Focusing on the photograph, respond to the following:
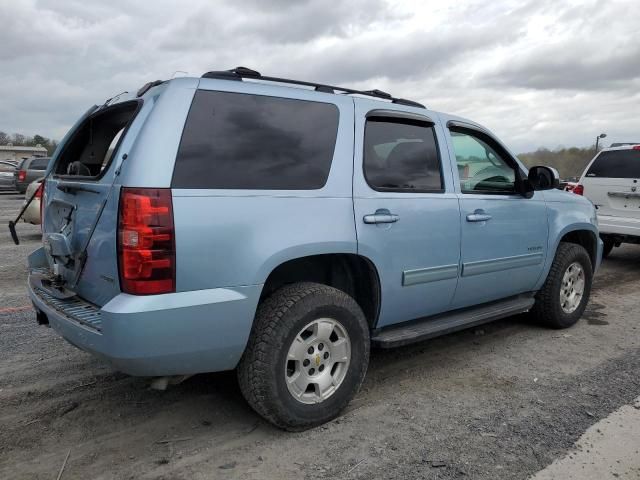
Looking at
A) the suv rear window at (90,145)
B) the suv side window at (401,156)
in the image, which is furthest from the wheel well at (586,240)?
the suv rear window at (90,145)

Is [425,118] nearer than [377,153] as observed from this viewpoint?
No

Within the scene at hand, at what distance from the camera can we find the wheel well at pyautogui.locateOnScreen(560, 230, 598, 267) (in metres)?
5.31

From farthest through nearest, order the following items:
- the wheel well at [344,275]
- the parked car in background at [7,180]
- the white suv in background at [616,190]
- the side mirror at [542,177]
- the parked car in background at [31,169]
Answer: the parked car in background at [7,180] < the parked car in background at [31,169] < the white suv in background at [616,190] < the side mirror at [542,177] < the wheel well at [344,275]

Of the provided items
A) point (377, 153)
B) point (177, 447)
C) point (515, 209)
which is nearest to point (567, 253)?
point (515, 209)

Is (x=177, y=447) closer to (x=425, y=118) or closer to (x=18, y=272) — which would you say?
(x=425, y=118)

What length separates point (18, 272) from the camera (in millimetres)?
7176

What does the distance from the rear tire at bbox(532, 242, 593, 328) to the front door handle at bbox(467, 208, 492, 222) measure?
1288 mm

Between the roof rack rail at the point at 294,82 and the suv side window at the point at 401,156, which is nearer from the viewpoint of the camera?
the roof rack rail at the point at 294,82

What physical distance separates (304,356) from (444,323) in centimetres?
129

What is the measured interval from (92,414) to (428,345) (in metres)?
2.69

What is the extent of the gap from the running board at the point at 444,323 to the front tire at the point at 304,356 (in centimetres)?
27

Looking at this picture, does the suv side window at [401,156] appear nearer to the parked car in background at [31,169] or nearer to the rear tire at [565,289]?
the rear tire at [565,289]

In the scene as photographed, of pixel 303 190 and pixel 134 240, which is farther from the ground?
pixel 303 190

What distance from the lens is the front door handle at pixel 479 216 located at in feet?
12.8
